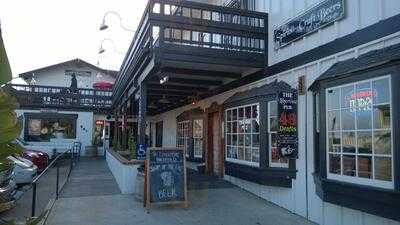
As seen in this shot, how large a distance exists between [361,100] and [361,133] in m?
0.52

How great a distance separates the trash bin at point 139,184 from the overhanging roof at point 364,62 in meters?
4.74

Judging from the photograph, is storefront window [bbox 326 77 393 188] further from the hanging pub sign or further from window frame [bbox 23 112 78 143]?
window frame [bbox 23 112 78 143]

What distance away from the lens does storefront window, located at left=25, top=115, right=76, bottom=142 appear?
27.4 m

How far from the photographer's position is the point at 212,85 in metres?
13.3

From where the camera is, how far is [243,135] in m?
10.9

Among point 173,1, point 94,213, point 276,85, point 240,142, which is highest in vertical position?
point 173,1

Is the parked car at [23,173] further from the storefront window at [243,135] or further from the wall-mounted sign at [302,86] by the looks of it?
the wall-mounted sign at [302,86]

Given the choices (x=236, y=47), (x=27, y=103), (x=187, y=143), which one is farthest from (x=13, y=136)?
(x=27, y=103)

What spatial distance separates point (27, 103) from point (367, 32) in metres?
24.7

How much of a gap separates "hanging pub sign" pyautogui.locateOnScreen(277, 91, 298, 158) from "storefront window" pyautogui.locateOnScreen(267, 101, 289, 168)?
1.70 feet

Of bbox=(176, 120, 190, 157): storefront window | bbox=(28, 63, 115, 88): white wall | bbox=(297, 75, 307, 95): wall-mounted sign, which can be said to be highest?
bbox=(28, 63, 115, 88): white wall

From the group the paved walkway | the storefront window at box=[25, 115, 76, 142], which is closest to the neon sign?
the paved walkway

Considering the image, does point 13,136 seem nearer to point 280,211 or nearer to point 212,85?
point 280,211

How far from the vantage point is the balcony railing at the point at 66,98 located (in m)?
27.5
